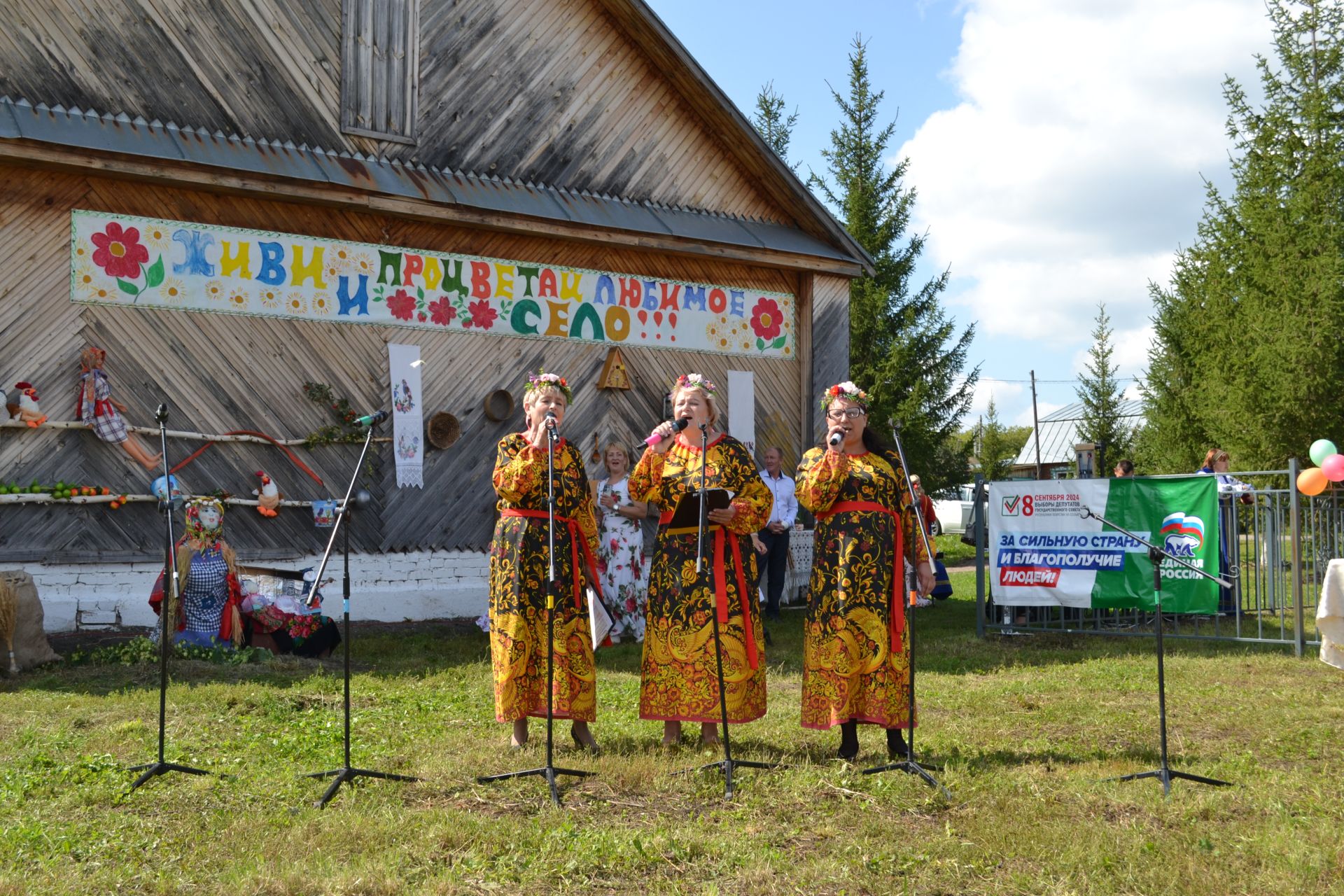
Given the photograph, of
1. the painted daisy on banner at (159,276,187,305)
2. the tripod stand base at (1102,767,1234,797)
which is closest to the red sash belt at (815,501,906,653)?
the tripod stand base at (1102,767,1234,797)

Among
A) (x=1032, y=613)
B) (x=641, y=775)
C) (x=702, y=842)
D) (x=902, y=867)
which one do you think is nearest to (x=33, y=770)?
(x=641, y=775)

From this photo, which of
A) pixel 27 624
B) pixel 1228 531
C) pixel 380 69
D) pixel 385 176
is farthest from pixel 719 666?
pixel 380 69

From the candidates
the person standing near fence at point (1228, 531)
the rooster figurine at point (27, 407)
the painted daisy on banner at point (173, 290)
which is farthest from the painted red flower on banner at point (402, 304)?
the person standing near fence at point (1228, 531)

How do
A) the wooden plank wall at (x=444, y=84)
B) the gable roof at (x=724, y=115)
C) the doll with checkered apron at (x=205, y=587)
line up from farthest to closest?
the gable roof at (x=724, y=115) < the wooden plank wall at (x=444, y=84) < the doll with checkered apron at (x=205, y=587)

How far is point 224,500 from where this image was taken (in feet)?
32.6

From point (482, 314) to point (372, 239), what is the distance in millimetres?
1295

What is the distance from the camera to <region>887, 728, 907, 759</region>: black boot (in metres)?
5.87

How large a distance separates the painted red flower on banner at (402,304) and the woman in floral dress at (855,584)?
6.17m

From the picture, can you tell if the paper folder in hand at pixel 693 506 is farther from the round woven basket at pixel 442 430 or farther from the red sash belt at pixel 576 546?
the round woven basket at pixel 442 430

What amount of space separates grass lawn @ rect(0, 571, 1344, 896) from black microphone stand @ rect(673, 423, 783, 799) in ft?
0.26

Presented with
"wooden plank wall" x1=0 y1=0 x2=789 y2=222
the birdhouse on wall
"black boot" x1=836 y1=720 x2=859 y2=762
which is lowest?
"black boot" x1=836 y1=720 x2=859 y2=762

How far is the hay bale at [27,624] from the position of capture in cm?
812

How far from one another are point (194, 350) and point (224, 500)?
1345 millimetres

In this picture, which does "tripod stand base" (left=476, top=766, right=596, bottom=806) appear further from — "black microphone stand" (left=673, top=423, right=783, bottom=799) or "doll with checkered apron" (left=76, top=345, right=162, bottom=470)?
"doll with checkered apron" (left=76, top=345, right=162, bottom=470)
